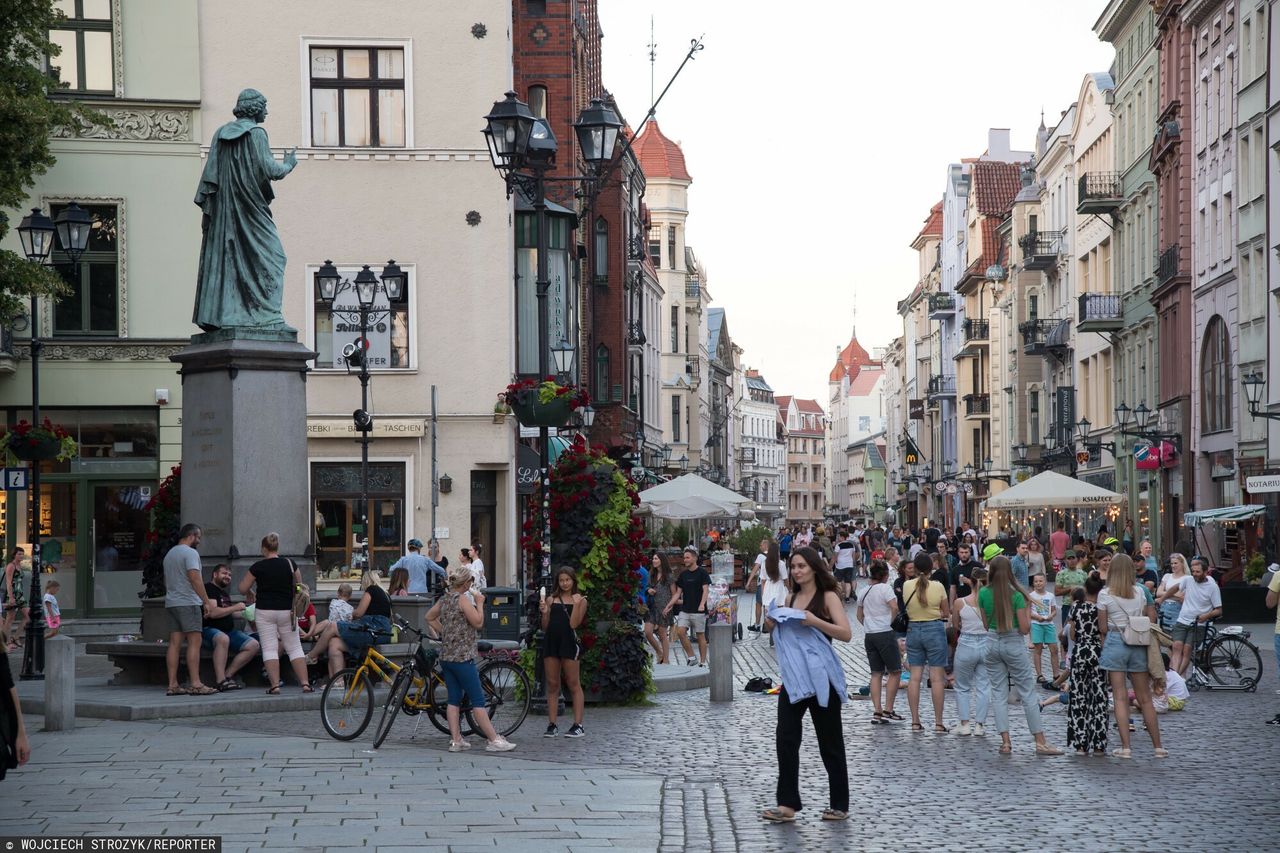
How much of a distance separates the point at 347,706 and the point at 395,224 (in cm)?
2160

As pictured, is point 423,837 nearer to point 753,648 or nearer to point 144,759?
point 144,759

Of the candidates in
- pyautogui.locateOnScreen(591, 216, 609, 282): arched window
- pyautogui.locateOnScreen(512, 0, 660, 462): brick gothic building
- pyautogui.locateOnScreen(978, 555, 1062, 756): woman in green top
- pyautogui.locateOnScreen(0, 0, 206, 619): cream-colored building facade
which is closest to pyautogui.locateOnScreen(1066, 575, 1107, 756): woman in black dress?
pyautogui.locateOnScreen(978, 555, 1062, 756): woman in green top

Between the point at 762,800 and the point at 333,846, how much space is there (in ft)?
11.8

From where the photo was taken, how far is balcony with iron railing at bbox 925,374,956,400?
107750 mm

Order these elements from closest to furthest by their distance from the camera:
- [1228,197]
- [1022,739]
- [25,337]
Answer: [1022,739] < [25,337] < [1228,197]

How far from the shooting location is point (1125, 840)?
428 inches

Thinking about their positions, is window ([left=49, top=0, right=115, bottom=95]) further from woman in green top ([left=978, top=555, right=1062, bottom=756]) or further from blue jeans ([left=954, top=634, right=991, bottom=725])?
woman in green top ([left=978, top=555, right=1062, bottom=756])

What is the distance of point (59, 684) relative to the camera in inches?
651

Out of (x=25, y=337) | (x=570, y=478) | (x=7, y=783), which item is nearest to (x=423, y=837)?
(x=7, y=783)

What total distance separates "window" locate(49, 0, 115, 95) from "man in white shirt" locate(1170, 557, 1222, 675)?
75.0 ft

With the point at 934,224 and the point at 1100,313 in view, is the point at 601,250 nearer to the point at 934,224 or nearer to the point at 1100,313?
the point at 1100,313

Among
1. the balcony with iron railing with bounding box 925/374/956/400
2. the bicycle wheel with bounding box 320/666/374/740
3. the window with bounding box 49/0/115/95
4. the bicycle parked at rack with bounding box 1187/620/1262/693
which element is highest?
the window with bounding box 49/0/115/95

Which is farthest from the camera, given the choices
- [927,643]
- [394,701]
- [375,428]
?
[375,428]

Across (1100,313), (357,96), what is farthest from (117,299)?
(1100,313)
